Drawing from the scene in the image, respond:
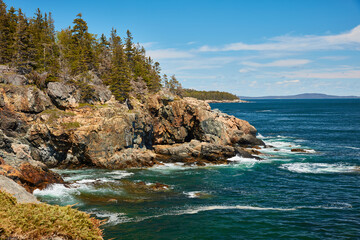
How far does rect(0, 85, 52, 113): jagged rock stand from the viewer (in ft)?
148

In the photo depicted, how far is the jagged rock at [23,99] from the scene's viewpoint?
45.2 meters

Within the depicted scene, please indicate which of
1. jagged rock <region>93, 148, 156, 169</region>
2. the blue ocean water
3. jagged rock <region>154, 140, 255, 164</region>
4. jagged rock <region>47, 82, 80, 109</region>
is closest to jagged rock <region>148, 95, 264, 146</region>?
jagged rock <region>154, 140, 255, 164</region>

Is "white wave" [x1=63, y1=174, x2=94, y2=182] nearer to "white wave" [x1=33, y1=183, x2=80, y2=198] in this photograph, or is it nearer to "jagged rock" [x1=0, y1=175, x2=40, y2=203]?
"white wave" [x1=33, y1=183, x2=80, y2=198]

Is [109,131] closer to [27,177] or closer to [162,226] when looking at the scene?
[27,177]

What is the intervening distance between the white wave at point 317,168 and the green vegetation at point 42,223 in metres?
41.1

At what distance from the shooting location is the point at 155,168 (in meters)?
46.3

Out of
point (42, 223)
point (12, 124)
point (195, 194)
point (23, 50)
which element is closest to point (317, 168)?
point (195, 194)

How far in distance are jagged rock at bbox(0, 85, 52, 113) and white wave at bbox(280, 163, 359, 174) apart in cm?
4508

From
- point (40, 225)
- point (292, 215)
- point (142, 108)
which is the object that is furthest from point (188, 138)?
point (40, 225)

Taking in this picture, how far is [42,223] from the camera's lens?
10750mm

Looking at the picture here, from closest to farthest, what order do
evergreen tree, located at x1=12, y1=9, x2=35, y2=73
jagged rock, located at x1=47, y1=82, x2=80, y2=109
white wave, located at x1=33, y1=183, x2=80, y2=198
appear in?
white wave, located at x1=33, y1=183, x2=80, y2=198 → jagged rock, located at x1=47, y1=82, x2=80, y2=109 → evergreen tree, located at x1=12, y1=9, x2=35, y2=73

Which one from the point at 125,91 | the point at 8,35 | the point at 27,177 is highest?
the point at 8,35

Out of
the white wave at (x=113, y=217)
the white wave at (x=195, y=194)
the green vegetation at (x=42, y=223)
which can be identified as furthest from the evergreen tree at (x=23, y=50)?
the green vegetation at (x=42, y=223)

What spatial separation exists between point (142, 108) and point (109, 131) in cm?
1625
